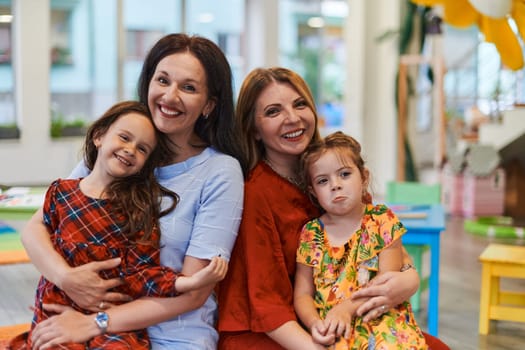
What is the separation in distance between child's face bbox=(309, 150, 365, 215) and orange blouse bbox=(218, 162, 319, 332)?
0.39 ft

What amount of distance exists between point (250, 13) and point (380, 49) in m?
1.75

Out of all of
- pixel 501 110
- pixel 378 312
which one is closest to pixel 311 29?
pixel 501 110

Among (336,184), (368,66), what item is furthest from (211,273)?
(368,66)

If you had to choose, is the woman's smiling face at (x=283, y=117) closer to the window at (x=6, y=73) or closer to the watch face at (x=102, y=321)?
the watch face at (x=102, y=321)

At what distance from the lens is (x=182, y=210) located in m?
2.18

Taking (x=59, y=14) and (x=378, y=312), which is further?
(x=59, y=14)

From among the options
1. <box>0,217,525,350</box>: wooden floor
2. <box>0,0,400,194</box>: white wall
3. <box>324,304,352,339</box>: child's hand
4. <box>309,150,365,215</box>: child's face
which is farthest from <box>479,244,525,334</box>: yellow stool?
<box>0,0,400,194</box>: white wall

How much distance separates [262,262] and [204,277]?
0.25 metres

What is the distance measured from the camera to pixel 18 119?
8445mm

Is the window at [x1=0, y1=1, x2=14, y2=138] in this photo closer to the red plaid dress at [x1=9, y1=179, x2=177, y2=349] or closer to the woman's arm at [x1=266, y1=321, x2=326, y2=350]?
the red plaid dress at [x1=9, y1=179, x2=177, y2=349]

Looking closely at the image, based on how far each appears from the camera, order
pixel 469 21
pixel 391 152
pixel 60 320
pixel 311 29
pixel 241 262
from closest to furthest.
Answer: pixel 60 320
pixel 241 262
pixel 469 21
pixel 391 152
pixel 311 29

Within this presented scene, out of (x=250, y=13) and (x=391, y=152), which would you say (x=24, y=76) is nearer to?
(x=250, y=13)

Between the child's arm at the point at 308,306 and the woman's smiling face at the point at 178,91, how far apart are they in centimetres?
54

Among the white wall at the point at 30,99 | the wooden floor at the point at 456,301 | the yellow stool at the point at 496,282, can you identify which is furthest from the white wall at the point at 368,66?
the yellow stool at the point at 496,282
